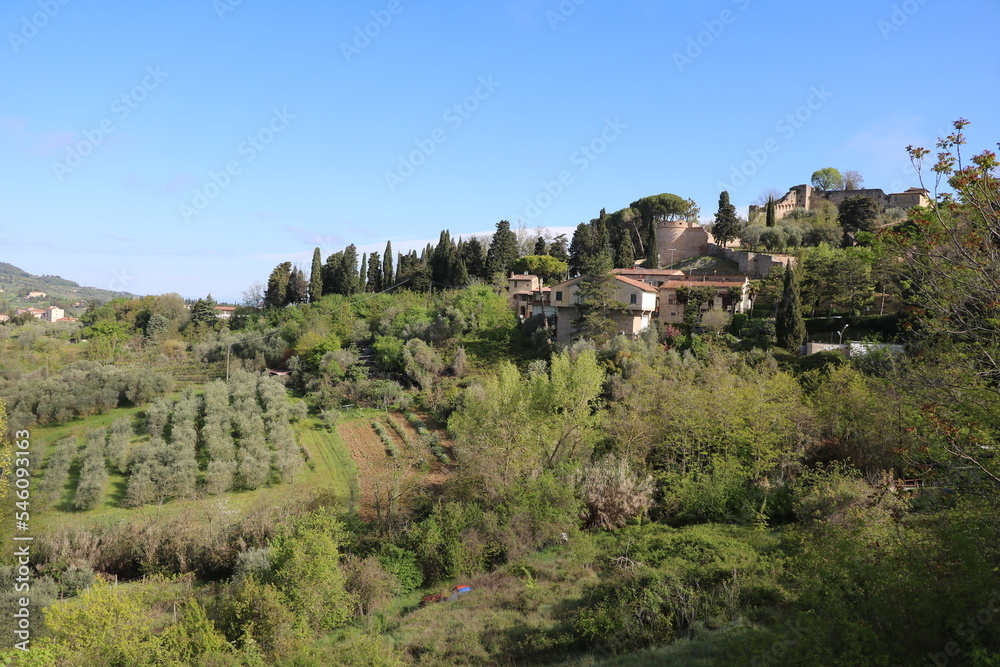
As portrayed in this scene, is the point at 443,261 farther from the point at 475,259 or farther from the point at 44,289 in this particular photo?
the point at 44,289

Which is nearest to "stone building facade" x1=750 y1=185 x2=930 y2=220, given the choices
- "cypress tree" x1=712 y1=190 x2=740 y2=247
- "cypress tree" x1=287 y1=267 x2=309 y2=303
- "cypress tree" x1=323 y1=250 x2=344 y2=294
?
"cypress tree" x1=712 y1=190 x2=740 y2=247

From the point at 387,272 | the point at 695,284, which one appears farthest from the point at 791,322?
the point at 387,272

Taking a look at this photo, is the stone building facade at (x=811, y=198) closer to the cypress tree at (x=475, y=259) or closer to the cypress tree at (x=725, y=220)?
the cypress tree at (x=725, y=220)

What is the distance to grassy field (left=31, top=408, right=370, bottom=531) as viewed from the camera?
20203 millimetres

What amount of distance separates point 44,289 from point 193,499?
119 metres

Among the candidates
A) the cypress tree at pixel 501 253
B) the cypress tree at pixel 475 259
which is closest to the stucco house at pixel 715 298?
the cypress tree at pixel 501 253

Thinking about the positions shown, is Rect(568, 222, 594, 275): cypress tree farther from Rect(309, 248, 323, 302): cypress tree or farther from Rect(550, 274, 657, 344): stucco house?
→ Rect(309, 248, 323, 302): cypress tree

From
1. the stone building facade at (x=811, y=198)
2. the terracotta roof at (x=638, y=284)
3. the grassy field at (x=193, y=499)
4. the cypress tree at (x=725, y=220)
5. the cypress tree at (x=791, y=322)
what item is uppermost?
the stone building facade at (x=811, y=198)

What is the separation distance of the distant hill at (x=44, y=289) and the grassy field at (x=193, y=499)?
66132 millimetres

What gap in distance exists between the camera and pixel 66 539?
1769cm

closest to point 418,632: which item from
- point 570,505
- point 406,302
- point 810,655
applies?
point 570,505

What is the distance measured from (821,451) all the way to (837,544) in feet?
42.5

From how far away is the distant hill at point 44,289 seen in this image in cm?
8856

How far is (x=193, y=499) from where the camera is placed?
2164cm
